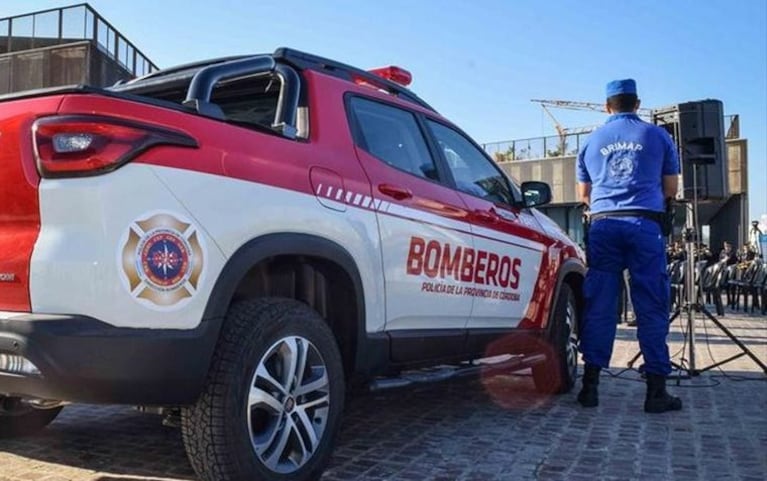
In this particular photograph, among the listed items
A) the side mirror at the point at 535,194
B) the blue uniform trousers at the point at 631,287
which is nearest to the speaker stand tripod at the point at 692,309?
the blue uniform trousers at the point at 631,287

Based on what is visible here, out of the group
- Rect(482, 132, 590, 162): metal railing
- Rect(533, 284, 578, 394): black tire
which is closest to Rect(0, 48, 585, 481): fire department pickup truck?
Rect(533, 284, 578, 394): black tire

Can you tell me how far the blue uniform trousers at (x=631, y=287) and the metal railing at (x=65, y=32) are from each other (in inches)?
608

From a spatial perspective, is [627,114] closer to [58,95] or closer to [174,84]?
[174,84]

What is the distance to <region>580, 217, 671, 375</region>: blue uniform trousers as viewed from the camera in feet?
15.9

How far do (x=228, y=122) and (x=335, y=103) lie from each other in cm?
80

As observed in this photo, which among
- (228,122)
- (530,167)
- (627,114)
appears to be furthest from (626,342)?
(530,167)

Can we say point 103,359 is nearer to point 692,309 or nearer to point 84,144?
point 84,144

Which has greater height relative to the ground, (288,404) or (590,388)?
(288,404)

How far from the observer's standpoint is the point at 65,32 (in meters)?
18.6

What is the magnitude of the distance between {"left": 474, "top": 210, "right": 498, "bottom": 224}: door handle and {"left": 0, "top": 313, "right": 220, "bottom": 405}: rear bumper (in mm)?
2086

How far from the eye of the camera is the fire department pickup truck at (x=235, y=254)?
2.34 meters

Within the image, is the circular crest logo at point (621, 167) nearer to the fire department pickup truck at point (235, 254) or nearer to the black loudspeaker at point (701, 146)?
the fire department pickup truck at point (235, 254)

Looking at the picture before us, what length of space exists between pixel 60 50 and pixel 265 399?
57.8ft

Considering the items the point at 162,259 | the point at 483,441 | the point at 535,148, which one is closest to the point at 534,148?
the point at 535,148
